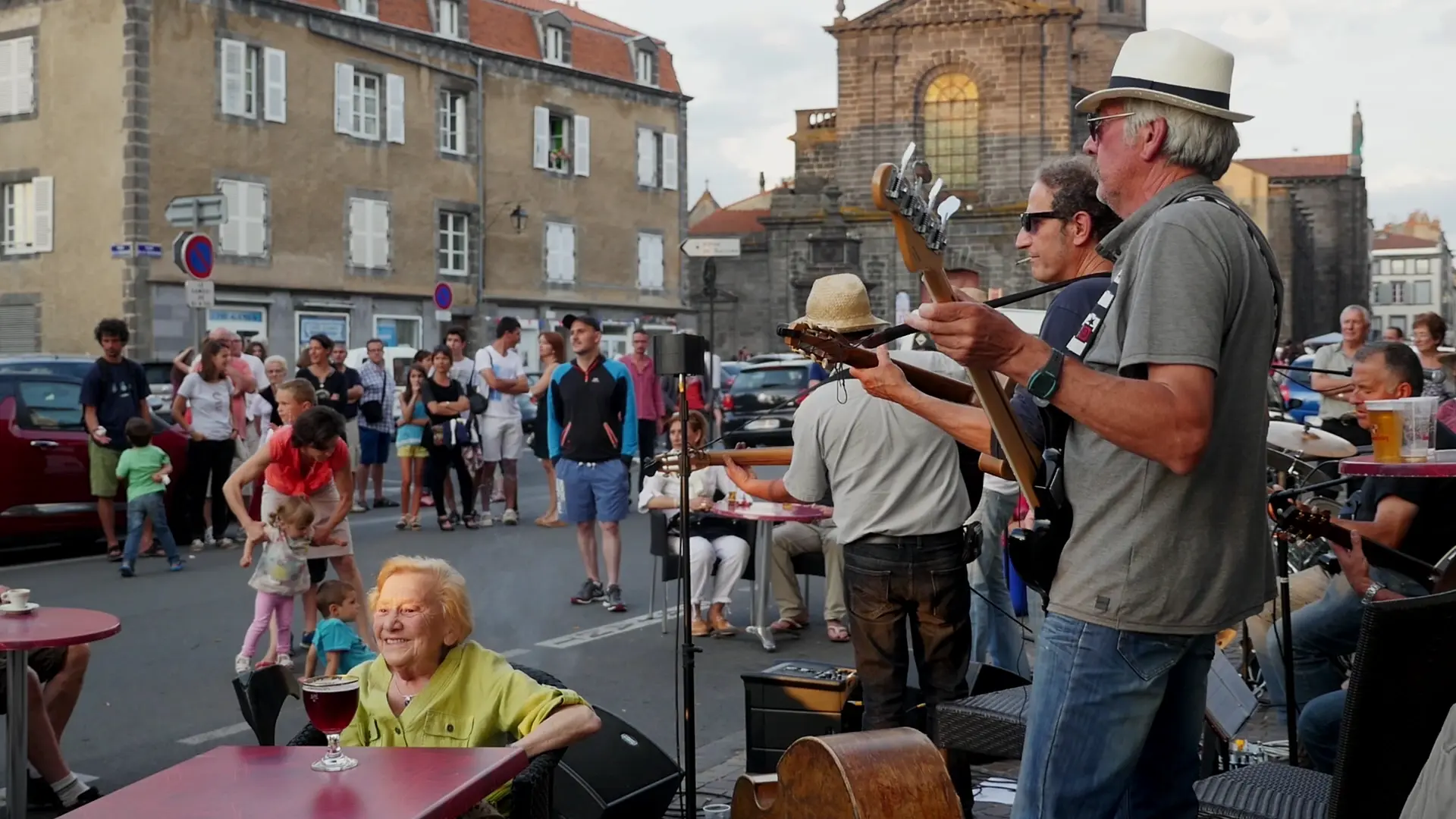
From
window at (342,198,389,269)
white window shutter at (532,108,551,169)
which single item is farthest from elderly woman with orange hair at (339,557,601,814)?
white window shutter at (532,108,551,169)

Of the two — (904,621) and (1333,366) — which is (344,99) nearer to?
(1333,366)

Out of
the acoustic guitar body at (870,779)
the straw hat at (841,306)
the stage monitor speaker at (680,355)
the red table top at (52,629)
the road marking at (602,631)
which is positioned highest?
the straw hat at (841,306)

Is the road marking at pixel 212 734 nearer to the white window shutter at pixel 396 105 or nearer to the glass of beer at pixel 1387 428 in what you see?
the glass of beer at pixel 1387 428

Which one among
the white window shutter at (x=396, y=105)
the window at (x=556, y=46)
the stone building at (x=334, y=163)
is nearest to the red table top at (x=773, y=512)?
the stone building at (x=334, y=163)

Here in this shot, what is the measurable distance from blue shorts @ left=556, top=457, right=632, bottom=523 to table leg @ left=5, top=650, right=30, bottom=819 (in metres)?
5.85

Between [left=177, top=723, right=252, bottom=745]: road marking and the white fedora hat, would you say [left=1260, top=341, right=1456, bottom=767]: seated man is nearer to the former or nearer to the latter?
the white fedora hat

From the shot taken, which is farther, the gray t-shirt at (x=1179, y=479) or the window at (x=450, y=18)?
the window at (x=450, y=18)

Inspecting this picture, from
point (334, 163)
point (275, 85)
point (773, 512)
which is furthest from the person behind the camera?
point (334, 163)

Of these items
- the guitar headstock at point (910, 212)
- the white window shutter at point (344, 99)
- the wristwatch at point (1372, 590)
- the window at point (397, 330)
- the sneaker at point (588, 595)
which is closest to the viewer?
the guitar headstock at point (910, 212)

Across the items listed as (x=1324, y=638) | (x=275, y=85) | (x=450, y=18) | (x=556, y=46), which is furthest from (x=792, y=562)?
(x=556, y=46)

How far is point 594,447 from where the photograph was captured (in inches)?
434

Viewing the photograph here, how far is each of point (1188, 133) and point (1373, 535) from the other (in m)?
2.93

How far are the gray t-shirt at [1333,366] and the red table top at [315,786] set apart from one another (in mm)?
10060

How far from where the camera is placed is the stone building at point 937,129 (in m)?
53.1
